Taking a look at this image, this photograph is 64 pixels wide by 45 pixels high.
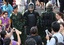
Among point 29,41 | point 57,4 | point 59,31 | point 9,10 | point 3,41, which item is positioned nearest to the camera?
point 29,41

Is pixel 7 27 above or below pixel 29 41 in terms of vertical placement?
below

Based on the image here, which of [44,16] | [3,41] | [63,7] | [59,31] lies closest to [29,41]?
[3,41]

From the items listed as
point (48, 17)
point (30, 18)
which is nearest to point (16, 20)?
point (30, 18)

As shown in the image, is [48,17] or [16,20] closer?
[48,17]

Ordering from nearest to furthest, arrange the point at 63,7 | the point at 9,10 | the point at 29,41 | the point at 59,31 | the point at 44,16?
the point at 29,41 < the point at 59,31 < the point at 44,16 < the point at 9,10 < the point at 63,7

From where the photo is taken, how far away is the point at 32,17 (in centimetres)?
1084

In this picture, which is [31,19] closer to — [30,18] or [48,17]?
[30,18]

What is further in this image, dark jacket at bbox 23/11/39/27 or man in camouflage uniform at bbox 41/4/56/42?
dark jacket at bbox 23/11/39/27

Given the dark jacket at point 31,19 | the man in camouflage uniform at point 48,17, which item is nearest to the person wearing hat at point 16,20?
the dark jacket at point 31,19

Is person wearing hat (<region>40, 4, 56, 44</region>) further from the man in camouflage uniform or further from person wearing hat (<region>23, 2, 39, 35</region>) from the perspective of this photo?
person wearing hat (<region>23, 2, 39, 35</region>)

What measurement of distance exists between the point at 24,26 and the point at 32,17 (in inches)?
19.9

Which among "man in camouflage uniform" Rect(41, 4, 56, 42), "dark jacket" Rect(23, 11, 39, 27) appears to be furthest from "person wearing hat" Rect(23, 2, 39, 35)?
"man in camouflage uniform" Rect(41, 4, 56, 42)

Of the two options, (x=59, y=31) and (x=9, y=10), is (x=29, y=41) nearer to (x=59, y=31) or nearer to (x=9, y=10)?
(x=59, y=31)

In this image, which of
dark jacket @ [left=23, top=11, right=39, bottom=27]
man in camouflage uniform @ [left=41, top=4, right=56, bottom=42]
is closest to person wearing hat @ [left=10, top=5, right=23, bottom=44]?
dark jacket @ [left=23, top=11, right=39, bottom=27]
